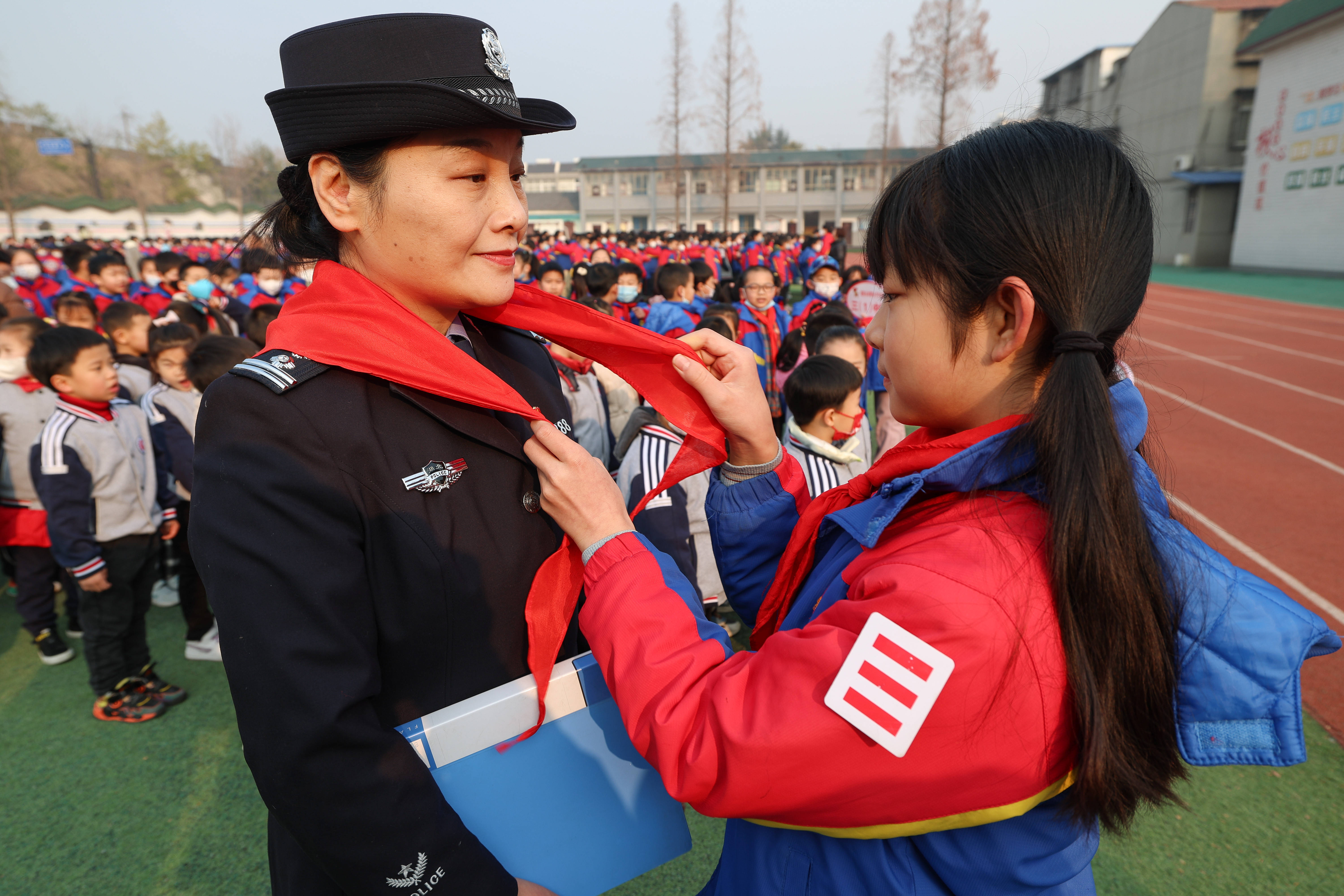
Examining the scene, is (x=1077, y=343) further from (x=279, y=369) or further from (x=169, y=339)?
(x=169, y=339)

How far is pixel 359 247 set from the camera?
1.25 metres

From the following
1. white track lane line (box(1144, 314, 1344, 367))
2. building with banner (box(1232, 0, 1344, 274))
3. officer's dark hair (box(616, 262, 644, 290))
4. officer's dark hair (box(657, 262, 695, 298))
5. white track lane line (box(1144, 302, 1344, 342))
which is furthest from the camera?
building with banner (box(1232, 0, 1344, 274))

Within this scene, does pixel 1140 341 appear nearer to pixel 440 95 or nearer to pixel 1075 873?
pixel 1075 873

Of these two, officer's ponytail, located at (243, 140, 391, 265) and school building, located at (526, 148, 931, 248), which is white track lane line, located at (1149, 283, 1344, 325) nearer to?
officer's ponytail, located at (243, 140, 391, 265)

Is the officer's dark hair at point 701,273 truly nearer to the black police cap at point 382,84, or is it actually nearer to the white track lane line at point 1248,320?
the black police cap at point 382,84

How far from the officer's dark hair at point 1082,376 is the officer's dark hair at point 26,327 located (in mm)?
4895

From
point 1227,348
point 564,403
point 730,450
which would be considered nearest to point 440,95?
point 564,403

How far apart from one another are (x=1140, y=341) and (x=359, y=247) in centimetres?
135

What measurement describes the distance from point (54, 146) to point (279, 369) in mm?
52239

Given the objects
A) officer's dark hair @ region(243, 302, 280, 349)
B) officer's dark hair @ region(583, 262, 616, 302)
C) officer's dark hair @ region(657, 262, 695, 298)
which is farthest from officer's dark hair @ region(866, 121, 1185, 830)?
officer's dark hair @ region(583, 262, 616, 302)

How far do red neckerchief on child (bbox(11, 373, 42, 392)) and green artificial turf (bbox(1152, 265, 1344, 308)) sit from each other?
24.8 meters

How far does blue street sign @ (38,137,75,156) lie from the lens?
1484 inches

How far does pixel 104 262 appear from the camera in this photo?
29.1 ft

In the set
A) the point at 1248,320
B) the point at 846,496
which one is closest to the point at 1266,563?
the point at 846,496
